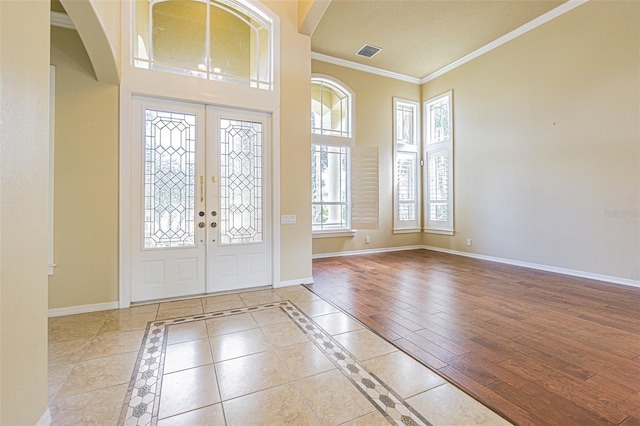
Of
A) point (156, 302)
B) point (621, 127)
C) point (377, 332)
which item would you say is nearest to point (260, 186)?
point (156, 302)

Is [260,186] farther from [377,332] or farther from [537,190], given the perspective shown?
[537,190]

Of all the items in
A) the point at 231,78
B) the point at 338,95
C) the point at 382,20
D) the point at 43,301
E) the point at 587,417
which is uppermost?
the point at 382,20

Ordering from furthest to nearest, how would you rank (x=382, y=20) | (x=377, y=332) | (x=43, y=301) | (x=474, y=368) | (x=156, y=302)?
1. (x=382, y=20)
2. (x=156, y=302)
3. (x=377, y=332)
4. (x=474, y=368)
5. (x=43, y=301)

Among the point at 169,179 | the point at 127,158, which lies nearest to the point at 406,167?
the point at 169,179

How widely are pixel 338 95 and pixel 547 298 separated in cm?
518

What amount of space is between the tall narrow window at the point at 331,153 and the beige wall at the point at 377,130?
227 millimetres

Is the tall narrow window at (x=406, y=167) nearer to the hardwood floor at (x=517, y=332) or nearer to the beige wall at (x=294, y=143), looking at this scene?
the hardwood floor at (x=517, y=332)

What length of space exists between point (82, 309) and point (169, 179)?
5.39 feet

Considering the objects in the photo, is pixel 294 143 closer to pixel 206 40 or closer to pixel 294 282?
pixel 206 40

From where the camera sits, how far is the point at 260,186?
3.79 metres

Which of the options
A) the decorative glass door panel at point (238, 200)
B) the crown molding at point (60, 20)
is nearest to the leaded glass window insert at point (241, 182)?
the decorative glass door panel at point (238, 200)

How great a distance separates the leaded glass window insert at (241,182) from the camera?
3590 millimetres

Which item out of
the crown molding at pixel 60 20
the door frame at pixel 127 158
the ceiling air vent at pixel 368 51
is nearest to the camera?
the crown molding at pixel 60 20

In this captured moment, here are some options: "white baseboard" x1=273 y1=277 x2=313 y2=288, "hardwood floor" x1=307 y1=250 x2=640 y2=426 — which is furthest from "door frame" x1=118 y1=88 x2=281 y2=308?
"hardwood floor" x1=307 y1=250 x2=640 y2=426
